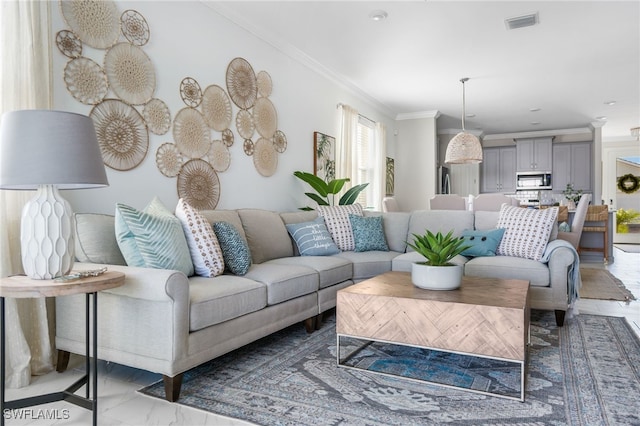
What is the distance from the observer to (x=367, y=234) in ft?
14.0

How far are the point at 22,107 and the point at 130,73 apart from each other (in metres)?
0.90

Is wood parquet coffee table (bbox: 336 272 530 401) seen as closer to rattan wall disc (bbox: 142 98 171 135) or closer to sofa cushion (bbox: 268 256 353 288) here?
sofa cushion (bbox: 268 256 353 288)

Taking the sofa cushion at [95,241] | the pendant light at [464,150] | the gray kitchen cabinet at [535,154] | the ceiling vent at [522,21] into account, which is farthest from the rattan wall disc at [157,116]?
the gray kitchen cabinet at [535,154]

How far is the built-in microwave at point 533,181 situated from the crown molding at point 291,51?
4523mm

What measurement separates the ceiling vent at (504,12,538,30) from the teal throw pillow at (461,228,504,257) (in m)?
1.95

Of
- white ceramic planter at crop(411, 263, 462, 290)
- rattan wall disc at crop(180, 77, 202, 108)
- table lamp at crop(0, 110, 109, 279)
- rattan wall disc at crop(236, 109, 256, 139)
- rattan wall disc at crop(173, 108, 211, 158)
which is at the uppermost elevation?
rattan wall disc at crop(180, 77, 202, 108)

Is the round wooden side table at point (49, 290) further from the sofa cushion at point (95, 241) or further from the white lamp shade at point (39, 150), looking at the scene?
the sofa cushion at point (95, 241)

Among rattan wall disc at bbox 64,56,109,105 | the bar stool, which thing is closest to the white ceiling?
rattan wall disc at bbox 64,56,109,105

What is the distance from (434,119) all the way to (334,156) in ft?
9.51

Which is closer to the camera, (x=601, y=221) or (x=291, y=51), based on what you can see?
(x=291, y=51)

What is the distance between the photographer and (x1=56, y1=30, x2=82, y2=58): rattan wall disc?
2.60 meters

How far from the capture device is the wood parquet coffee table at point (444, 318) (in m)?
2.05

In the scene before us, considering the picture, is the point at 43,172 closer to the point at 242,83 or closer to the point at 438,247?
the point at 438,247

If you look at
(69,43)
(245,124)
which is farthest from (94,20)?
(245,124)
